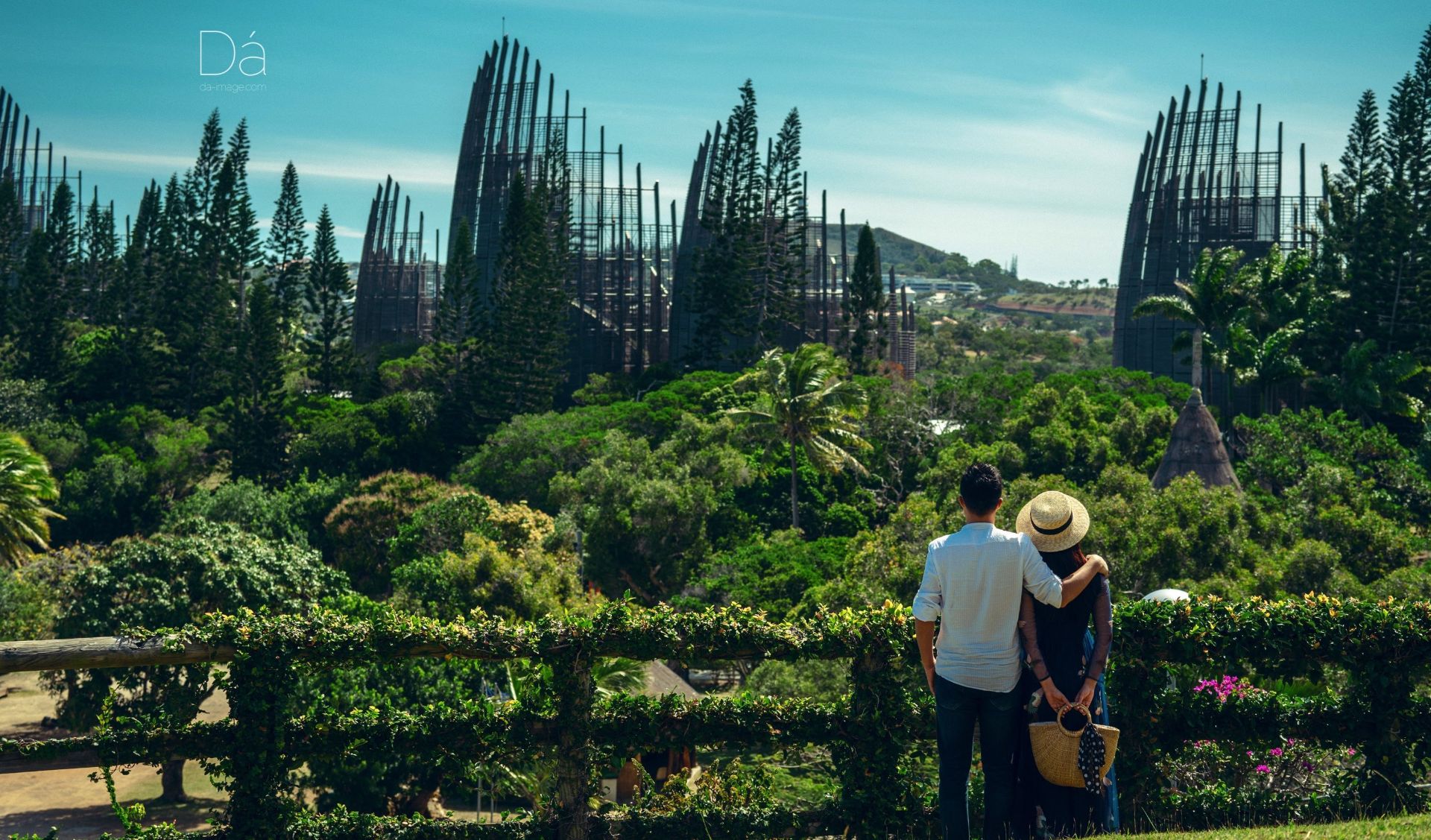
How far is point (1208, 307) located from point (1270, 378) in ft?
11.7

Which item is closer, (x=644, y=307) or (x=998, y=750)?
(x=998, y=750)

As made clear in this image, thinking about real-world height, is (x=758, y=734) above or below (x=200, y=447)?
above

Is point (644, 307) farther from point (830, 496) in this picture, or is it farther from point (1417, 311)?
point (1417, 311)

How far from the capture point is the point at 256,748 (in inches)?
195

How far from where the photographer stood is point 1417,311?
30.3 meters

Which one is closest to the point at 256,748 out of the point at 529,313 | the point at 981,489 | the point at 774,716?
the point at 774,716

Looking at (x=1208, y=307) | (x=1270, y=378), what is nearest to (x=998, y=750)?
(x=1208, y=307)

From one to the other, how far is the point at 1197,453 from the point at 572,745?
1602cm

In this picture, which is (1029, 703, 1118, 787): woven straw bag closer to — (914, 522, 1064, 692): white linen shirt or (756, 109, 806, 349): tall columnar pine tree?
(914, 522, 1064, 692): white linen shirt

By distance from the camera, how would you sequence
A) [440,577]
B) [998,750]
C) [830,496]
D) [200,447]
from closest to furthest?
[998,750]
[440,577]
[830,496]
[200,447]

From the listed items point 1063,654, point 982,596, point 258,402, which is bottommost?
point 258,402

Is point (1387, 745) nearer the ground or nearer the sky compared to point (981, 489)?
nearer the ground

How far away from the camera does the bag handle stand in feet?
13.4

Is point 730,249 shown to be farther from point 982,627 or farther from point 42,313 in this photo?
point 982,627
